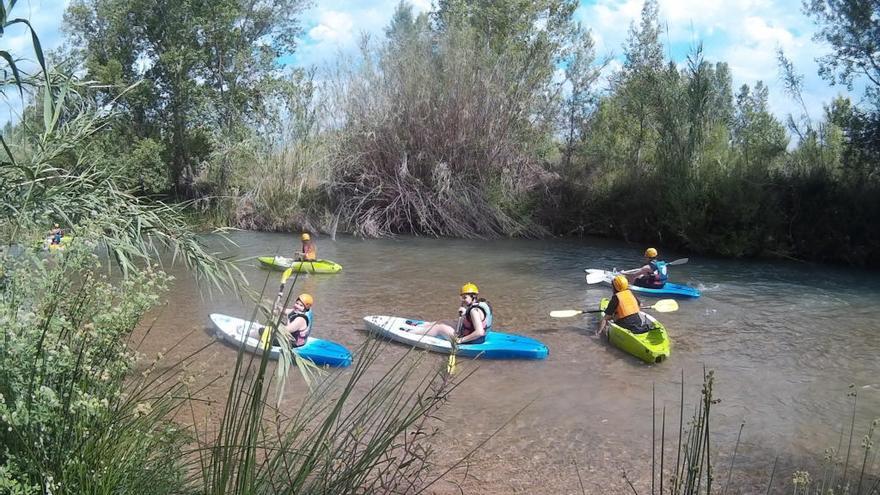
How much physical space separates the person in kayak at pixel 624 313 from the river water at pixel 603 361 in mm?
432

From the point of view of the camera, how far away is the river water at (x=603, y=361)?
5828mm

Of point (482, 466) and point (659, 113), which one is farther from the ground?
point (659, 113)

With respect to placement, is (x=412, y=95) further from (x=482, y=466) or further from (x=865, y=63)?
(x=482, y=466)

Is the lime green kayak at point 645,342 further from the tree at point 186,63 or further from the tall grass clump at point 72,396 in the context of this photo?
the tree at point 186,63

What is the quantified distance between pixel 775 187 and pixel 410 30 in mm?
12906

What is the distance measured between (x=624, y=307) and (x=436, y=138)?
1354 centimetres

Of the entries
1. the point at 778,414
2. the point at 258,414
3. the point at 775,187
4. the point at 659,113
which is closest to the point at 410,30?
the point at 659,113

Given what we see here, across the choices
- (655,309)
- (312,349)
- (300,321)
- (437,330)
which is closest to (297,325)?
(300,321)

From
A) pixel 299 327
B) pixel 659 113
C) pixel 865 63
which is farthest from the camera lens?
pixel 659 113

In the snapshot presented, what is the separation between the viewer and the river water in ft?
19.1

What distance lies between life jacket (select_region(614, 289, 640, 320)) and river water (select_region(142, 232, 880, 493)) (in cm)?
52

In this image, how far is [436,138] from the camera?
2198cm

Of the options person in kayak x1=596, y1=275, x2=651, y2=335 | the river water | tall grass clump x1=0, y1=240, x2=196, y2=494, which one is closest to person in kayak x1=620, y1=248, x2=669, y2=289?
the river water

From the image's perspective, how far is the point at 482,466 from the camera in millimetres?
5523
